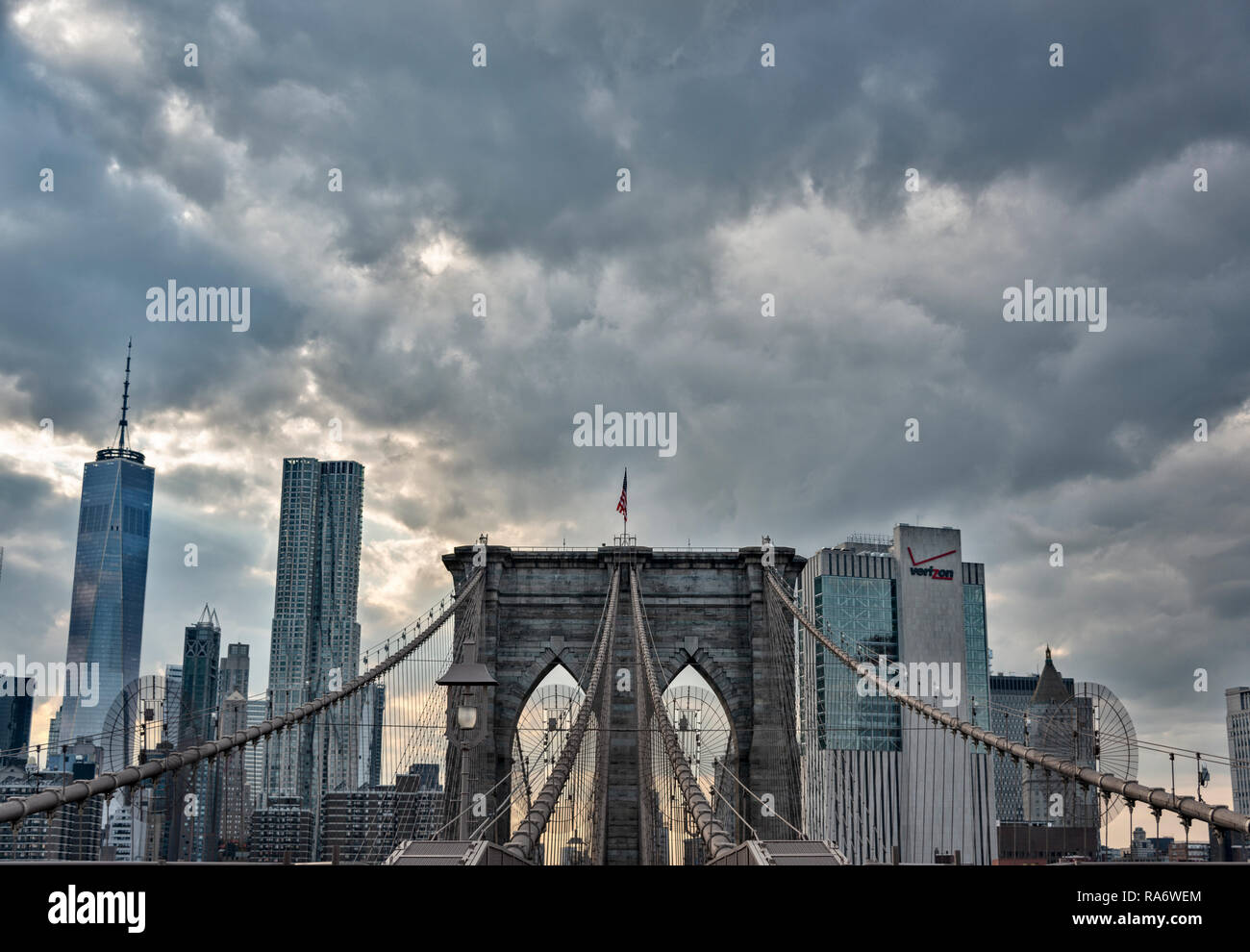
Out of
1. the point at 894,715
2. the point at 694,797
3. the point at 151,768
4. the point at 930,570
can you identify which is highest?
the point at 930,570

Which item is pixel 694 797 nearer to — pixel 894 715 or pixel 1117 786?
pixel 1117 786

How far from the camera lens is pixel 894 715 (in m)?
113

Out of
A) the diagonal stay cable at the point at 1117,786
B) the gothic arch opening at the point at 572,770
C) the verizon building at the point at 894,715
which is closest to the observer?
the diagonal stay cable at the point at 1117,786

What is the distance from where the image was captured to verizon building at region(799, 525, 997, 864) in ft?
365

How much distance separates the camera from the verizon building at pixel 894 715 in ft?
365

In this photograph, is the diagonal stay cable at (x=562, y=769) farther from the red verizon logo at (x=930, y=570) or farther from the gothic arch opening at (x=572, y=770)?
the red verizon logo at (x=930, y=570)

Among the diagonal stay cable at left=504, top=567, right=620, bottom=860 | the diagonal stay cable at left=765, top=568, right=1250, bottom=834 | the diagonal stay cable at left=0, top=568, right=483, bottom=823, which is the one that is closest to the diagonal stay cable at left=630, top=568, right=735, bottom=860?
the diagonal stay cable at left=504, top=567, right=620, bottom=860

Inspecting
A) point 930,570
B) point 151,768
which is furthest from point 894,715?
point 151,768

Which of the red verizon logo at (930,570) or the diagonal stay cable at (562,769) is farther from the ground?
the red verizon logo at (930,570)

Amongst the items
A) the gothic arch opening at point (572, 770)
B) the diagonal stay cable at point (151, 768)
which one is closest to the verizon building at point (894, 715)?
the gothic arch opening at point (572, 770)

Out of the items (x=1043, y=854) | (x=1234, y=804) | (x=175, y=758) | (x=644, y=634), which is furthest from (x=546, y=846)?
(x=1234, y=804)

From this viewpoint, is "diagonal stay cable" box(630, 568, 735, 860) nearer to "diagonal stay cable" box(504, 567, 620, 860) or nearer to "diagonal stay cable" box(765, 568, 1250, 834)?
"diagonal stay cable" box(504, 567, 620, 860)
